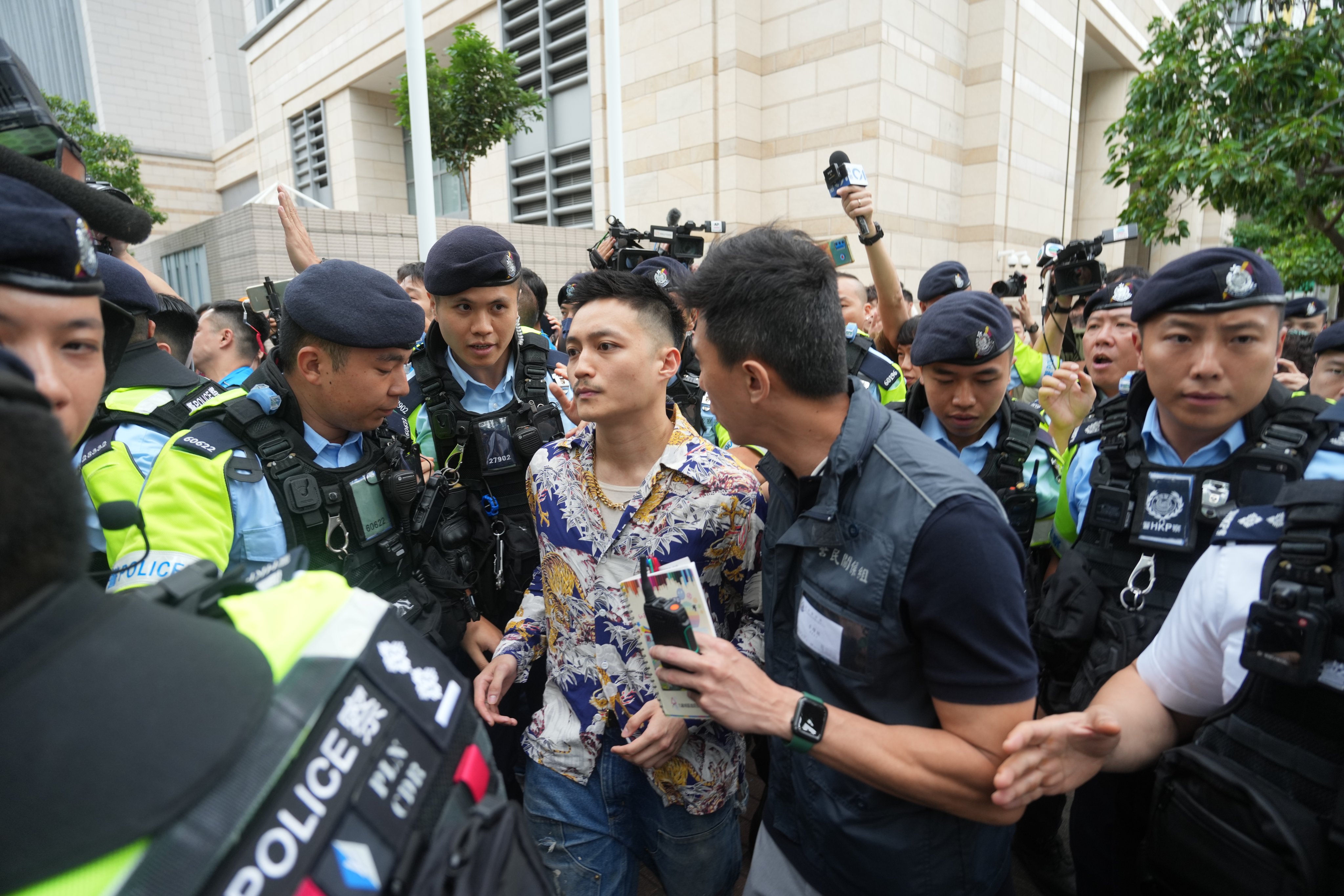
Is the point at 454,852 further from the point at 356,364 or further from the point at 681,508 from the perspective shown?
the point at 356,364

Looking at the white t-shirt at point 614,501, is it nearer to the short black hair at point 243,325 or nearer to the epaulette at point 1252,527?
the epaulette at point 1252,527

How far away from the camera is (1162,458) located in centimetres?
228

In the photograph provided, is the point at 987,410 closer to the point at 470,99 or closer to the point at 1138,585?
the point at 1138,585

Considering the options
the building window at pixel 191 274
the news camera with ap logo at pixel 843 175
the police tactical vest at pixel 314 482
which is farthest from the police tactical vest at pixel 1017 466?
the building window at pixel 191 274

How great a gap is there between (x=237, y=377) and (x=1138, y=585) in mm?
4777

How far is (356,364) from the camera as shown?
2143 millimetres

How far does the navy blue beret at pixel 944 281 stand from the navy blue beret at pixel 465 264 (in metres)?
2.76

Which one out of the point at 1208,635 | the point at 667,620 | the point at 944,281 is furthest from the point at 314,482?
the point at 944,281

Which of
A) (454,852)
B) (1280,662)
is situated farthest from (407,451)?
(1280,662)

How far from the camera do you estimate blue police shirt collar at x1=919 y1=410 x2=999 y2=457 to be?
2.93m

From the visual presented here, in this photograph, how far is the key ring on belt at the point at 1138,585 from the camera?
2.15 metres

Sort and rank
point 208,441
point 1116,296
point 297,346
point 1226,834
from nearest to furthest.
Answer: point 1226,834, point 208,441, point 297,346, point 1116,296

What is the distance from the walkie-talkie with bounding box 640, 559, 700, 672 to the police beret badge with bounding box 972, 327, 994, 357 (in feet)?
5.85

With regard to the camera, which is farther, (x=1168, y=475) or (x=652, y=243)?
(x=652, y=243)
